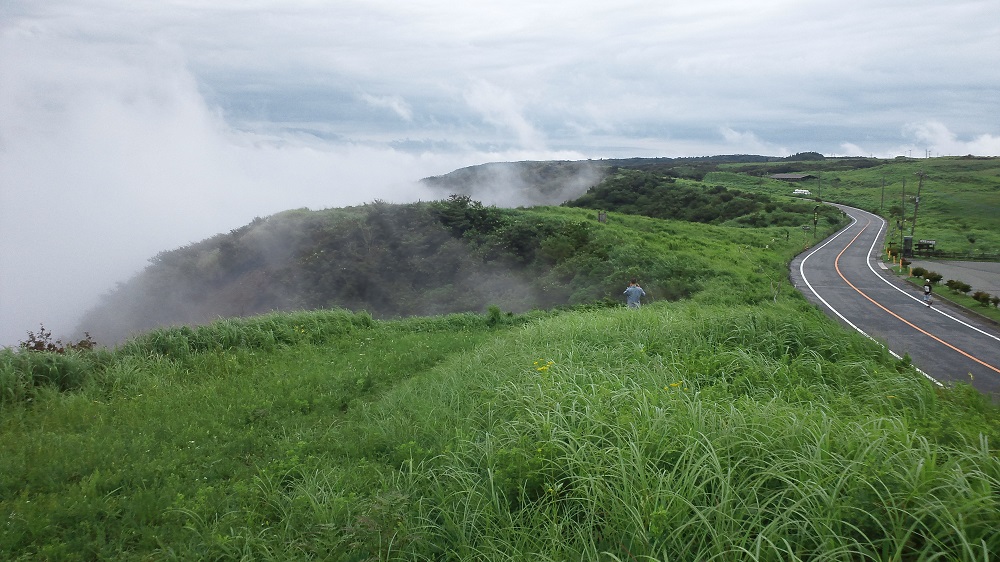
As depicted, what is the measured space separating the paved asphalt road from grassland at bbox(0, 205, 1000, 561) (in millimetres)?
1878

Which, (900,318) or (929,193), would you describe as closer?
(900,318)

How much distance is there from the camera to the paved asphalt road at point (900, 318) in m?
13.1

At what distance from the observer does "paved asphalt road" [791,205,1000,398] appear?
13.1m

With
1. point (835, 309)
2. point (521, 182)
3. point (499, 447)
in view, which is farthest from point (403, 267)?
point (521, 182)

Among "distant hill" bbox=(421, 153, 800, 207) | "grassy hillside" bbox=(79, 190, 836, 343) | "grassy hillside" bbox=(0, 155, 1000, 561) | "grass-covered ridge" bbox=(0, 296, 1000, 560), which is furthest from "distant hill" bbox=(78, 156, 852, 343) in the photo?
"distant hill" bbox=(421, 153, 800, 207)

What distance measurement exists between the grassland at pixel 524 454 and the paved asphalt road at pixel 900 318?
6.16 feet

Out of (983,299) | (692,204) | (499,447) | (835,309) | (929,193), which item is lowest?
(835,309)

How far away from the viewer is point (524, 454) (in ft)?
12.6

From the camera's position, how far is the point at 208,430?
569cm

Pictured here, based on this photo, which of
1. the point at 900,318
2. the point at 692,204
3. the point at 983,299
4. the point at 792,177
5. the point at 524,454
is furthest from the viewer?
the point at 792,177

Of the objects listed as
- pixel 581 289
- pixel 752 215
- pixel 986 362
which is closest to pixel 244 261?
pixel 581 289

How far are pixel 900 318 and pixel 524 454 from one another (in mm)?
19480

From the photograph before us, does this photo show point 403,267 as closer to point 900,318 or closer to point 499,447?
point 900,318

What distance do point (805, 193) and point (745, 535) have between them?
86595 mm
